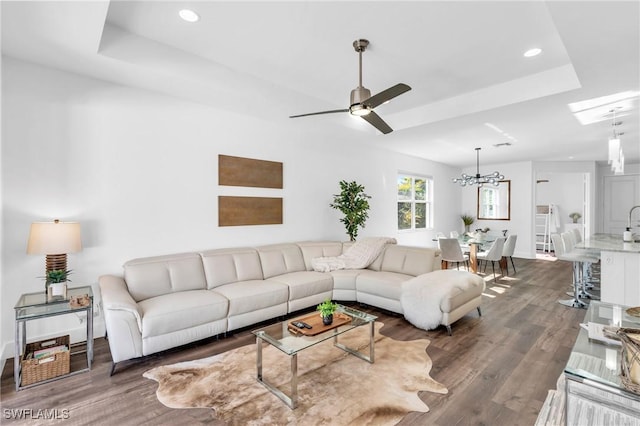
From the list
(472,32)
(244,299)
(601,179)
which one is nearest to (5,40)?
(244,299)

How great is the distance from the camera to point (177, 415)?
201 centimetres

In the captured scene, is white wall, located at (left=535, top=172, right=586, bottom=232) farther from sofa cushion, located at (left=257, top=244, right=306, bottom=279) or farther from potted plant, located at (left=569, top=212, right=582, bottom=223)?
sofa cushion, located at (left=257, top=244, right=306, bottom=279)

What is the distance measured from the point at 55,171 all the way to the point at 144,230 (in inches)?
38.1

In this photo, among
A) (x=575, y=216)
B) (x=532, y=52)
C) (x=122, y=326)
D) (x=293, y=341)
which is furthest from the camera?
(x=575, y=216)

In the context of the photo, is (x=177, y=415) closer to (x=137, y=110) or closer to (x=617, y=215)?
(x=137, y=110)

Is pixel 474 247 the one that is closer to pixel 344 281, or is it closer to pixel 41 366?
pixel 344 281

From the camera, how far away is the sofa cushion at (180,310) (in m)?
2.64

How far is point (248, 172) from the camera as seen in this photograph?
4348 millimetres

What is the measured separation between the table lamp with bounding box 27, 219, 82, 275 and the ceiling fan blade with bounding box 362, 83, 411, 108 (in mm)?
2829

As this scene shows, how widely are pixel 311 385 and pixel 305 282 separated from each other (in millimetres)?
1560

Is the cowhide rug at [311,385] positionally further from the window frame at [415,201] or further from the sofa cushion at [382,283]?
the window frame at [415,201]

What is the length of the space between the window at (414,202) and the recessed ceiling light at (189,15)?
220 inches

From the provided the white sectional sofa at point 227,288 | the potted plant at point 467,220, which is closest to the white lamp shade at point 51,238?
the white sectional sofa at point 227,288

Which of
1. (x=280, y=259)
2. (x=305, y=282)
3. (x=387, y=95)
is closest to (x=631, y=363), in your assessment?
(x=387, y=95)
